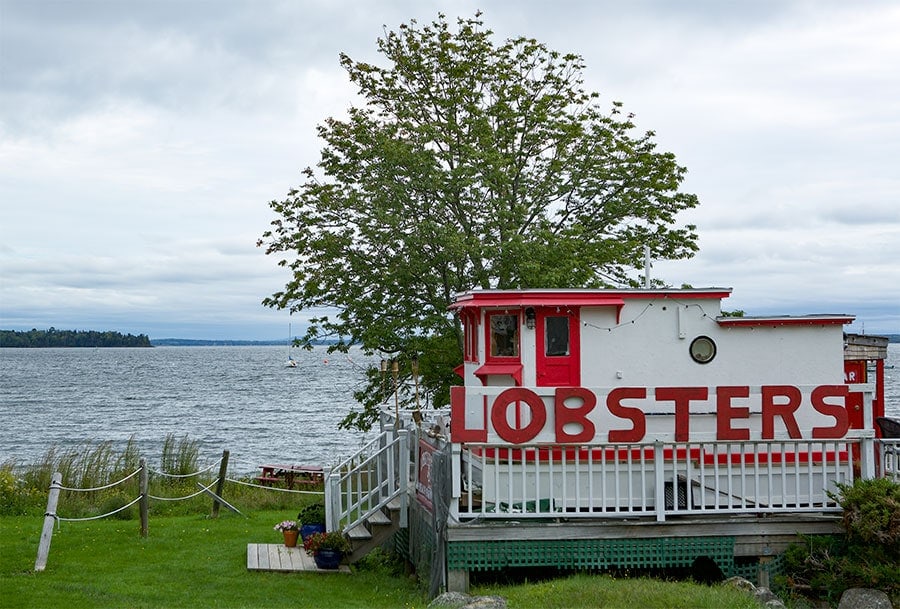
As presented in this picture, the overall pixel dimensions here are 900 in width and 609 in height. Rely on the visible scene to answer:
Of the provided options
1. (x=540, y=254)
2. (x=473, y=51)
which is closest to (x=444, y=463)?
(x=540, y=254)

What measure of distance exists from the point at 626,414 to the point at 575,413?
66 cm

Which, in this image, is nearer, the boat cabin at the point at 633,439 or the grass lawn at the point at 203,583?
the grass lawn at the point at 203,583

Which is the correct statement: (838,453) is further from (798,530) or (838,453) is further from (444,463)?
(444,463)

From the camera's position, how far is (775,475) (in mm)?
14453

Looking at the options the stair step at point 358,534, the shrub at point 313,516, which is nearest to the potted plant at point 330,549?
the stair step at point 358,534

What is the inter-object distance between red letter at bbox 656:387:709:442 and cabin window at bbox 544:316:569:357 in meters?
1.76

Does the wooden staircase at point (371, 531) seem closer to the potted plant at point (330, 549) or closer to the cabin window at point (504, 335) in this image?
the potted plant at point (330, 549)

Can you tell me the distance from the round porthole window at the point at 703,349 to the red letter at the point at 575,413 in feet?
7.21

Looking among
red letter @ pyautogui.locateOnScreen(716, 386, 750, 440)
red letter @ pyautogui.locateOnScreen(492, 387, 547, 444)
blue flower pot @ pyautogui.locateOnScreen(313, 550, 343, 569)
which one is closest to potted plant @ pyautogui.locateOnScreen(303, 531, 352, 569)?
blue flower pot @ pyautogui.locateOnScreen(313, 550, 343, 569)

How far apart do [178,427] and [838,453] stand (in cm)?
5150

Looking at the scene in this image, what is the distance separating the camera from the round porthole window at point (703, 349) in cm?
1480

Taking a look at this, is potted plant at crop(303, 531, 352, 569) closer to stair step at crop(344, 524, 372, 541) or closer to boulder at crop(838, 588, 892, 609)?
stair step at crop(344, 524, 372, 541)

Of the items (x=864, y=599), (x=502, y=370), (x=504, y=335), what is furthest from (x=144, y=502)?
(x=864, y=599)

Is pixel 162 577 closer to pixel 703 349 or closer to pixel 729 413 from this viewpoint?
pixel 729 413
